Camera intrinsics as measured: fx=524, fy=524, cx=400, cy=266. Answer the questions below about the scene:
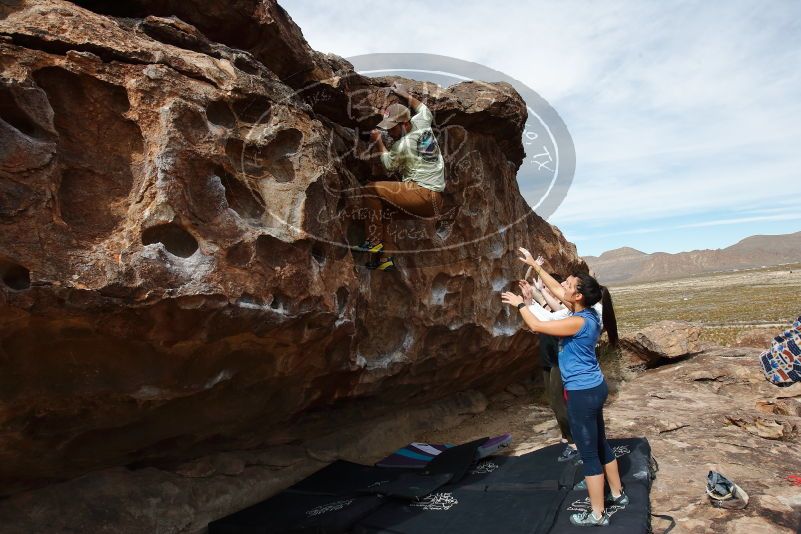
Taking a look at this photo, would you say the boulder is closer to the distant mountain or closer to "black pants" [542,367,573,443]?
"black pants" [542,367,573,443]

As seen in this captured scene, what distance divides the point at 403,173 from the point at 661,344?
9097 millimetres

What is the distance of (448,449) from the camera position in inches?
262

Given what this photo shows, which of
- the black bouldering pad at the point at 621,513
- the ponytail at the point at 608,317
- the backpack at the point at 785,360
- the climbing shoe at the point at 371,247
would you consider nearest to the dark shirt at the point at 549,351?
the ponytail at the point at 608,317

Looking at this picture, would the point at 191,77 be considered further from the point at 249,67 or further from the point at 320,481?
the point at 320,481

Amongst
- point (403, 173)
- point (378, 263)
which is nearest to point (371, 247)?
point (378, 263)

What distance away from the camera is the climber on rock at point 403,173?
19.1ft

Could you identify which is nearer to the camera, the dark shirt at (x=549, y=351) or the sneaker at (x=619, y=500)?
A: the sneaker at (x=619, y=500)

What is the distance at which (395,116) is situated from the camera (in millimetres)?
5996

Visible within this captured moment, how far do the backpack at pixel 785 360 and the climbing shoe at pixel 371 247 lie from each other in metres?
8.16

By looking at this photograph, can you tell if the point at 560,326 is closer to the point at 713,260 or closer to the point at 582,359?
the point at 582,359

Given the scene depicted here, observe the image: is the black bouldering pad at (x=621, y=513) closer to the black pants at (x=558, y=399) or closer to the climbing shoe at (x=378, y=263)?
the black pants at (x=558, y=399)

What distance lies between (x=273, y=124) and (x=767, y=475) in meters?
6.16

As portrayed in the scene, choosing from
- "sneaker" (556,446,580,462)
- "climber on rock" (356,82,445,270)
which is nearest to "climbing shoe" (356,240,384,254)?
"climber on rock" (356,82,445,270)

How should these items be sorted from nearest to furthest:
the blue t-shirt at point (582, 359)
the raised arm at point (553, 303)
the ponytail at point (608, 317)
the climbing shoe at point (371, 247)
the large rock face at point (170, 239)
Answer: the large rock face at point (170, 239) < the blue t-shirt at point (582, 359) < the climbing shoe at point (371, 247) < the ponytail at point (608, 317) < the raised arm at point (553, 303)
